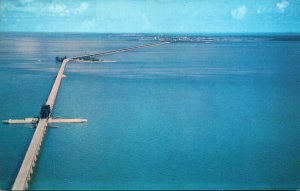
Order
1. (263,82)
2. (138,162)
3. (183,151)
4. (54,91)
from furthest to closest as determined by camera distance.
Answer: (263,82)
(54,91)
(183,151)
(138,162)

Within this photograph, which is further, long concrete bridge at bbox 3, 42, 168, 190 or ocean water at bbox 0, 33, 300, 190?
ocean water at bbox 0, 33, 300, 190

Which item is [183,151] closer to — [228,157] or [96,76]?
[228,157]

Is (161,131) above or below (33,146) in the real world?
above

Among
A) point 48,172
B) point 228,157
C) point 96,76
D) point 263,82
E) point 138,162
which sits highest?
point 263,82

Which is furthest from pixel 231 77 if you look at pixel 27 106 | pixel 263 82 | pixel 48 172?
pixel 48 172

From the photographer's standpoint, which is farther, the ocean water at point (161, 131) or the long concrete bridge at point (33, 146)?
the ocean water at point (161, 131)

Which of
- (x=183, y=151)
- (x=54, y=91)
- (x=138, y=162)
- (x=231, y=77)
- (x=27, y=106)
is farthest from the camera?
(x=231, y=77)

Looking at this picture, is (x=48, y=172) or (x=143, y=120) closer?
(x=48, y=172)

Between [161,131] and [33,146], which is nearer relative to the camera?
[33,146]
